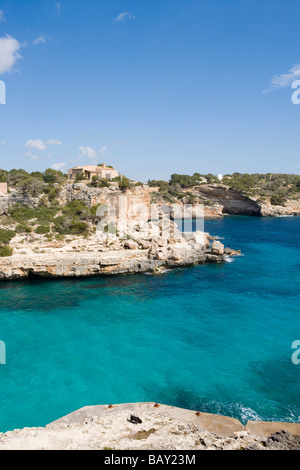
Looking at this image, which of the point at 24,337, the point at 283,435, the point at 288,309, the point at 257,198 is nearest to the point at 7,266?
the point at 24,337

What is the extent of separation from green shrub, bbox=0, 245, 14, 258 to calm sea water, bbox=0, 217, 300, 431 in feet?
8.47

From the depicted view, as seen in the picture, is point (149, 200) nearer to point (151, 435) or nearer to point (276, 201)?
point (151, 435)

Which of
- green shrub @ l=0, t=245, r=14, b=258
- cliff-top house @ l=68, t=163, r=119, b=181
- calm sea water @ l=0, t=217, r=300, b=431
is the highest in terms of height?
cliff-top house @ l=68, t=163, r=119, b=181

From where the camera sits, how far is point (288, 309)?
18938 millimetres

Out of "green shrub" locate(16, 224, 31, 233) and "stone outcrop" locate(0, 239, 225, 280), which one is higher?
"green shrub" locate(16, 224, 31, 233)

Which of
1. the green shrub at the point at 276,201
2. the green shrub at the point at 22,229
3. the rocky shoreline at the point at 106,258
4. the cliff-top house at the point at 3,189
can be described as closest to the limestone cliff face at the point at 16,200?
the cliff-top house at the point at 3,189

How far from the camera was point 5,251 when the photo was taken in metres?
24.5

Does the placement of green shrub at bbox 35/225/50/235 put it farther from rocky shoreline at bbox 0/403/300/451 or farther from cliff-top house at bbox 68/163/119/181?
rocky shoreline at bbox 0/403/300/451

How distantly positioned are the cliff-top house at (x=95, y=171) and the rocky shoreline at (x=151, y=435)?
41.0 meters

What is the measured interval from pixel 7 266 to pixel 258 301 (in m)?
17.9

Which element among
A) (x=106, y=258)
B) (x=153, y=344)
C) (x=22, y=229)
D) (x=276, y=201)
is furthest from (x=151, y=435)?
(x=276, y=201)

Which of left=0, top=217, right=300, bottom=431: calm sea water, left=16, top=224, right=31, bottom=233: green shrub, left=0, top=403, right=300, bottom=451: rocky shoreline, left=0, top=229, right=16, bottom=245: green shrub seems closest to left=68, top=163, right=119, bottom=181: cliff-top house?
left=16, top=224, right=31, bottom=233: green shrub

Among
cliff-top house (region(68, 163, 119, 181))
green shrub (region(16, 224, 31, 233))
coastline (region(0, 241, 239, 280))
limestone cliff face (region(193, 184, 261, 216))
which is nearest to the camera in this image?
coastline (region(0, 241, 239, 280))

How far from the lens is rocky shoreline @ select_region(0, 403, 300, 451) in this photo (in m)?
5.58
